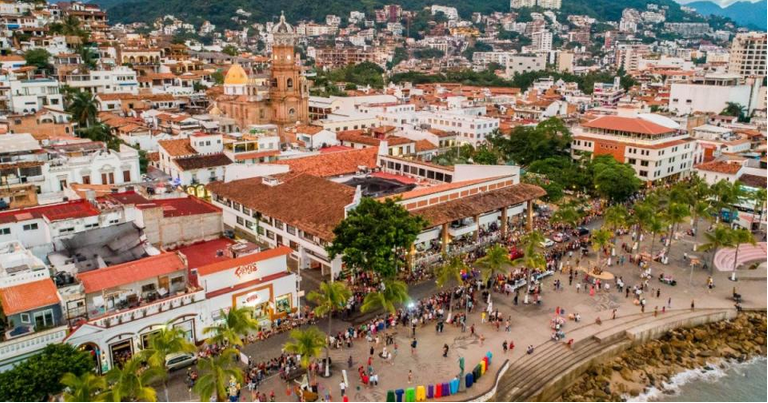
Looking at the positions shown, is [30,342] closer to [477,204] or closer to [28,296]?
[28,296]

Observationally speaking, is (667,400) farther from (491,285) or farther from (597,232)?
(597,232)

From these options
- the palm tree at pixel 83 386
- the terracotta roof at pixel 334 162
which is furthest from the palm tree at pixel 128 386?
the terracotta roof at pixel 334 162

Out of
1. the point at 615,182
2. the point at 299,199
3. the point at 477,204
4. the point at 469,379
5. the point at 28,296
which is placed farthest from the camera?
the point at 615,182

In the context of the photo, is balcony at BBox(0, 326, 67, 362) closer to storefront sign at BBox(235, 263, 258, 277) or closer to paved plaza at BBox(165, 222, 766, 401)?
paved plaza at BBox(165, 222, 766, 401)

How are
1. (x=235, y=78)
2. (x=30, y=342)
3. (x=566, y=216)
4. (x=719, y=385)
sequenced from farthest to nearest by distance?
1. (x=235, y=78)
2. (x=566, y=216)
3. (x=719, y=385)
4. (x=30, y=342)

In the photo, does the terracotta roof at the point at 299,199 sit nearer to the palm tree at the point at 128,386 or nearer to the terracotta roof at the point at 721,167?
the palm tree at the point at 128,386

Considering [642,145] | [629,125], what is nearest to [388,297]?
[642,145]

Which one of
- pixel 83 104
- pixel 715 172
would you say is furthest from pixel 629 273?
pixel 83 104
